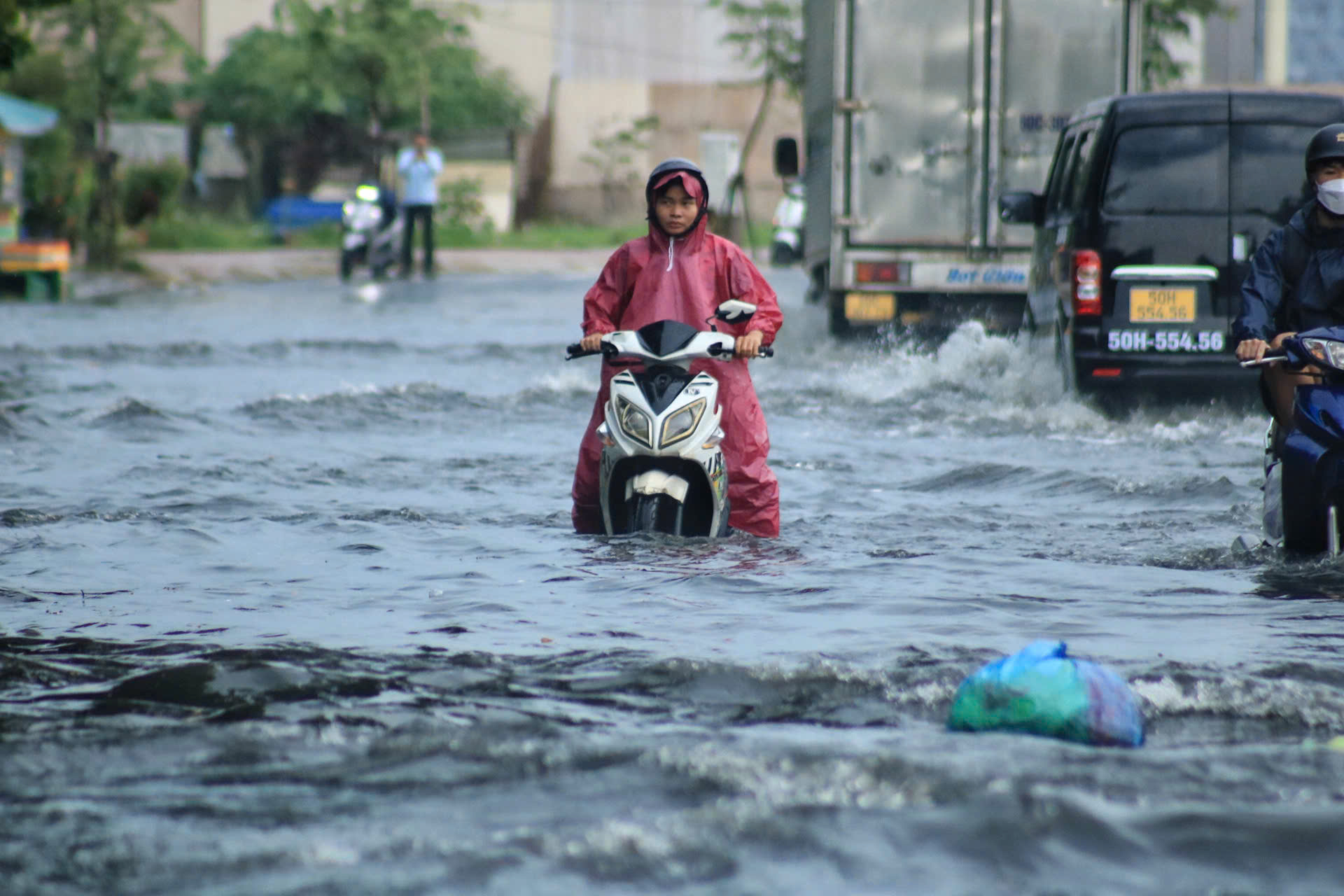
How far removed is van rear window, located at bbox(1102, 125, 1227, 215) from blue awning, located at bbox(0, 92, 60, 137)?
59.9ft

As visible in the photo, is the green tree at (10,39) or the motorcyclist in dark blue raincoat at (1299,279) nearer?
the motorcyclist in dark blue raincoat at (1299,279)

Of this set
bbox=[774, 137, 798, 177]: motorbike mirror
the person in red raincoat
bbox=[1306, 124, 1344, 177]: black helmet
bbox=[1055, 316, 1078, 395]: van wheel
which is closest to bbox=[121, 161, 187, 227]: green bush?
bbox=[774, 137, 798, 177]: motorbike mirror

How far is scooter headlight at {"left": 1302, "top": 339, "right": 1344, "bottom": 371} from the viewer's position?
6031 millimetres

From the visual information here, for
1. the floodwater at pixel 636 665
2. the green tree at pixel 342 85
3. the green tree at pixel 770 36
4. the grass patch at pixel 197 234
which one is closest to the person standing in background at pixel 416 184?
the green tree at pixel 342 85

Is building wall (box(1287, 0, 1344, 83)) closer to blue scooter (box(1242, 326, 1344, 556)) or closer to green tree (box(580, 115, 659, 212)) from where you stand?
green tree (box(580, 115, 659, 212))

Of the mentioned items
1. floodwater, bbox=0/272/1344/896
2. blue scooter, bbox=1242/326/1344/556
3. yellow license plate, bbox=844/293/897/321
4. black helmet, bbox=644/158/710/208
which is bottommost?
floodwater, bbox=0/272/1344/896

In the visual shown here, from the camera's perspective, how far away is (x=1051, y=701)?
164 inches

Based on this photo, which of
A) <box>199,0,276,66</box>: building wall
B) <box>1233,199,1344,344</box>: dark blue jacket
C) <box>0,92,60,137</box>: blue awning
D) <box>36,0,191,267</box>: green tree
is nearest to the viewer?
<box>1233,199,1344,344</box>: dark blue jacket

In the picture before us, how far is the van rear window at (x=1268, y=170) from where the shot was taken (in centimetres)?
1027

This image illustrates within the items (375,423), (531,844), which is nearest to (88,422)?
(375,423)

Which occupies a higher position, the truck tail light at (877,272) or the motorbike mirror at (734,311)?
the truck tail light at (877,272)

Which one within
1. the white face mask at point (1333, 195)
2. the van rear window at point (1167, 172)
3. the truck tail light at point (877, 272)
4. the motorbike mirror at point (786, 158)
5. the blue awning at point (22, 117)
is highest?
the blue awning at point (22, 117)

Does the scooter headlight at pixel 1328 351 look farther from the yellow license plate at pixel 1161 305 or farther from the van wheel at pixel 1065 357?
the van wheel at pixel 1065 357

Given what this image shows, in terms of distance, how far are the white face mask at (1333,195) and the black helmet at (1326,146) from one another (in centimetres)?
7
